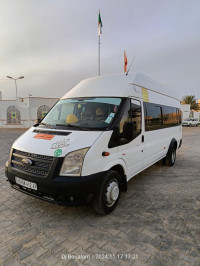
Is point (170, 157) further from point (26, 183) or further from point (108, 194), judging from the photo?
point (26, 183)

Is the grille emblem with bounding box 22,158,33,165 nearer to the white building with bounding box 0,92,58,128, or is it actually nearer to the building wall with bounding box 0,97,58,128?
the white building with bounding box 0,92,58,128

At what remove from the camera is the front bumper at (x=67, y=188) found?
8.60 feet

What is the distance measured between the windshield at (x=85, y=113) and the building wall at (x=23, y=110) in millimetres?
22008

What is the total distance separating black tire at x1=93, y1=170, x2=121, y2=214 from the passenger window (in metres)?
0.76

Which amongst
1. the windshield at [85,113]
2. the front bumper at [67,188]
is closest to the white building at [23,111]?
the windshield at [85,113]

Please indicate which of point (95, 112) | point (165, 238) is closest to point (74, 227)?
point (165, 238)

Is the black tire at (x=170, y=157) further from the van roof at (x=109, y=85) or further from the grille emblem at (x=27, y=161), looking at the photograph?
the grille emblem at (x=27, y=161)

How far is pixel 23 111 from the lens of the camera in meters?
25.1

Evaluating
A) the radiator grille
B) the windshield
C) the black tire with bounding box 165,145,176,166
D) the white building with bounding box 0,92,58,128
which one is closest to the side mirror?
the windshield

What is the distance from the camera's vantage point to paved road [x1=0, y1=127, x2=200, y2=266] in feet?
7.42

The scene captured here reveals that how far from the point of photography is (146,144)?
14.4 feet

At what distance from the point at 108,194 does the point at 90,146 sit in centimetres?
100

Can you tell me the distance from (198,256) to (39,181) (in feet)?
8.04

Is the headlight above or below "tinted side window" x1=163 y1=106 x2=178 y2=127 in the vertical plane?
below
